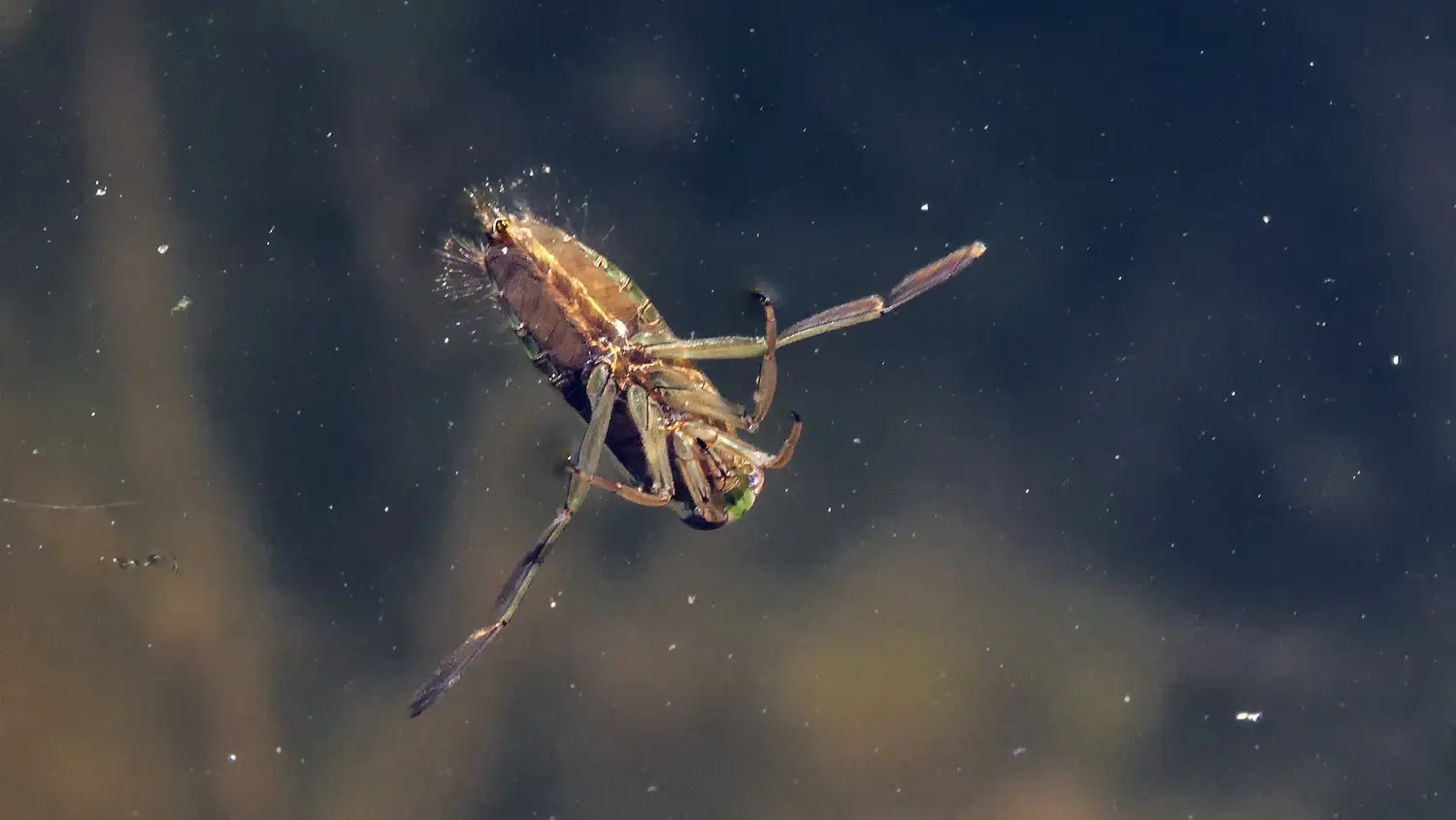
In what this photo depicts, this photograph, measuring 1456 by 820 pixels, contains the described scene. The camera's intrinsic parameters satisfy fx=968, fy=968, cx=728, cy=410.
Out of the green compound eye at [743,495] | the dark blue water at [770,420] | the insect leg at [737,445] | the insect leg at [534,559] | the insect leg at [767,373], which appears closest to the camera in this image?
the insect leg at [767,373]

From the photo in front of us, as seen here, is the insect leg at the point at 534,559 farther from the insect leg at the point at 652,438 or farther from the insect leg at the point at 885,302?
the insect leg at the point at 885,302

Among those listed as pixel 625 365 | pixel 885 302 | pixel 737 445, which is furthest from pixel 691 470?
pixel 885 302

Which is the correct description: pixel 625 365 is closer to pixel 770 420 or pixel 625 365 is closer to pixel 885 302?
pixel 770 420

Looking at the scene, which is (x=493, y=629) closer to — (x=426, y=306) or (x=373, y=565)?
(x=373, y=565)

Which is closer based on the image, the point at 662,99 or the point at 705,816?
the point at 662,99

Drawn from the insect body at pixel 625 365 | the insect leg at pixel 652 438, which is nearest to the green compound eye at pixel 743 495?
the insect body at pixel 625 365

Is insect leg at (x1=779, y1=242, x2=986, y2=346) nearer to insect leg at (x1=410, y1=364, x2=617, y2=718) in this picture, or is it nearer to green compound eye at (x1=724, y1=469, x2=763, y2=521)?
green compound eye at (x1=724, y1=469, x2=763, y2=521)

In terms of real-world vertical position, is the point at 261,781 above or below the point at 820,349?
below

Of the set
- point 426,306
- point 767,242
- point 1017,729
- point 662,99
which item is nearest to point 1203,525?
point 1017,729

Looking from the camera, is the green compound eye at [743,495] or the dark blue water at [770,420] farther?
the dark blue water at [770,420]
